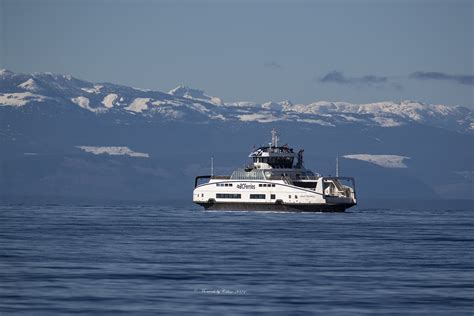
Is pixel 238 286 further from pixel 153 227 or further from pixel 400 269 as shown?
pixel 153 227

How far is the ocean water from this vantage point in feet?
259

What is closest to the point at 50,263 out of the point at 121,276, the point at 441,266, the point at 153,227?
the point at 121,276

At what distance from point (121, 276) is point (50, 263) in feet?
34.1

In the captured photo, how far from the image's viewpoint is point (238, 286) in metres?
87.6

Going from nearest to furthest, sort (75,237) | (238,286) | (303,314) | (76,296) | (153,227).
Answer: (303,314) < (76,296) < (238,286) < (75,237) < (153,227)

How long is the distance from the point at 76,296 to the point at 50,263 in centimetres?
1970

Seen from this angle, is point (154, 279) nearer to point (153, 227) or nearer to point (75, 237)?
point (75, 237)

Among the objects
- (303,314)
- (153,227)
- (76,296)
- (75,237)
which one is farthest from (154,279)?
(153,227)

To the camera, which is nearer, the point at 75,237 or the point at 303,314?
the point at 303,314

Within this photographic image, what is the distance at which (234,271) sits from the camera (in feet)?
318

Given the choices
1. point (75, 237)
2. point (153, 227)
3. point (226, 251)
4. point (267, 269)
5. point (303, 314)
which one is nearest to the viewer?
point (303, 314)

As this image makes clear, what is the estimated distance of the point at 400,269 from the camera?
99.9 m

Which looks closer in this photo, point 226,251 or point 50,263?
point 50,263

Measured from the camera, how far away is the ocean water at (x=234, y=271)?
79.1 m
